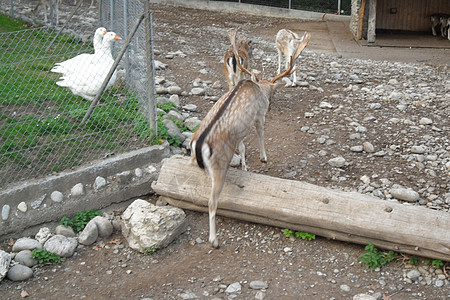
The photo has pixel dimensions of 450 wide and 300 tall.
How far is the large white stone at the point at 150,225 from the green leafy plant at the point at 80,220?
521 millimetres

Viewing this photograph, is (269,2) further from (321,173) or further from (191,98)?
(321,173)

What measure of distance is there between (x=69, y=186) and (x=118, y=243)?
0.95 m

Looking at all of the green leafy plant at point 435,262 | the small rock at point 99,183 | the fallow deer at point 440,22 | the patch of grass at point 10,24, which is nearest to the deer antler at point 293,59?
the small rock at point 99,183

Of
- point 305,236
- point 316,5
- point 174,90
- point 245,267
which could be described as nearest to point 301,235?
point 305,236

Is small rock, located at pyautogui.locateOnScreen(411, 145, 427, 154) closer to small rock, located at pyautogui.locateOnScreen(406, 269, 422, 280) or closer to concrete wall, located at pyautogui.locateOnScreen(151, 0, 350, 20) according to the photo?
small rock, located at pyautogui.locateOnScreen(406, 269, 422, 280)

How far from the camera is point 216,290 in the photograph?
511cm

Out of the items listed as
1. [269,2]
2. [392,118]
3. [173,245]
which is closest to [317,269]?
[173,245]

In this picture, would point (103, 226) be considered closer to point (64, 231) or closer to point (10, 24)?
point (64, 231)

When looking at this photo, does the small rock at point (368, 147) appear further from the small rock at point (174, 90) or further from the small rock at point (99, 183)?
the small rock at point (99, 183)

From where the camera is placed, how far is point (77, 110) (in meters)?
7.45

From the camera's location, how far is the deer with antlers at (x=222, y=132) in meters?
5.70

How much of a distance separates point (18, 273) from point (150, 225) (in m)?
1.35

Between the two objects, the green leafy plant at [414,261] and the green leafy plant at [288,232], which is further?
the green leafy plant at [288,232]

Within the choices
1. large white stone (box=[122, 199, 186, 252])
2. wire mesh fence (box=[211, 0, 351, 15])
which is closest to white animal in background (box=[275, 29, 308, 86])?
large white stone (box=[122, 199, 186, 252])
